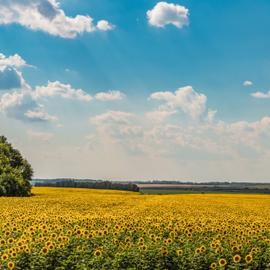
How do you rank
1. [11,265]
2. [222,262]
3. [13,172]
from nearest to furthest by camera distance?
[222,262] < [11,265] < [13,172]

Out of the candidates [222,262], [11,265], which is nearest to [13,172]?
[11,265]

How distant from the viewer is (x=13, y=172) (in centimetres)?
6681

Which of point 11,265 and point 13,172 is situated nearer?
point 11,265

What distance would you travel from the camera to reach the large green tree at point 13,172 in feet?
211

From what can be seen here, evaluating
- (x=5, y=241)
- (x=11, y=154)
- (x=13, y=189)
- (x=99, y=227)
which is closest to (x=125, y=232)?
(x=99, y=227)

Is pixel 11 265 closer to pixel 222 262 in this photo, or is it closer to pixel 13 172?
pixel 222 262

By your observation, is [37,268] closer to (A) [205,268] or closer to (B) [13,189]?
(A) [205,268]

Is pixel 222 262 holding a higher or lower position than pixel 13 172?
lower

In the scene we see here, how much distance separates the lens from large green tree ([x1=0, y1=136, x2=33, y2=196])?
64.4 metres

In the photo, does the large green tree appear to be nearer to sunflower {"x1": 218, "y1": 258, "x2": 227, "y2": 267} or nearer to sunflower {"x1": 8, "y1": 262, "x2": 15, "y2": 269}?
sunflower {"x1": 8, "y1": 262, "x2": 15, "y2": 269}

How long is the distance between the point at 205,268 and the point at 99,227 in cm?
613

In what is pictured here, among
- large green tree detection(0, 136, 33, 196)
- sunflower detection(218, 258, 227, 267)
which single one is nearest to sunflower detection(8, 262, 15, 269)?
sunflower detection(218, 258, 227, 267)

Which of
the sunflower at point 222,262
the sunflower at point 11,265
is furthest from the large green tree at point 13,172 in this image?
the sunflower at point 222,262

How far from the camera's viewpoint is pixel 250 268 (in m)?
10.6
